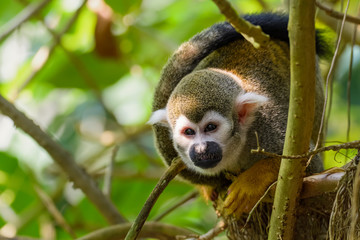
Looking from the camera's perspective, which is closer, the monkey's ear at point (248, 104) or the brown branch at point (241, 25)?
the brown branch at point (241, 25)

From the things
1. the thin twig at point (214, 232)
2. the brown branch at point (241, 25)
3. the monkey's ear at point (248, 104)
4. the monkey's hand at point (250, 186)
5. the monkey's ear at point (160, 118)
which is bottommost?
the thin twig at point (214, 232)

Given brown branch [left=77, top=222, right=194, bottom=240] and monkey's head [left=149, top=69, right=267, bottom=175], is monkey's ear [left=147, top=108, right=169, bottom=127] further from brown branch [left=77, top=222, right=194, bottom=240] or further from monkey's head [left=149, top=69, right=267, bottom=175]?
brown branch [left=77, top=222, right=194, bottom=240]

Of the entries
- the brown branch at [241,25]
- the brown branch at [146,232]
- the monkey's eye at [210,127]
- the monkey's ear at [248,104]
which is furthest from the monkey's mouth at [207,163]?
the brown branch at [241,25]

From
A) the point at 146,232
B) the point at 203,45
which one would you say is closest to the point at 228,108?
the point at 203,45

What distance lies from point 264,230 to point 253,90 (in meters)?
0.89

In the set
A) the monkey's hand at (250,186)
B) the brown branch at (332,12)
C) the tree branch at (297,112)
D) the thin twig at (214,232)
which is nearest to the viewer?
the tree branch at (297,112)

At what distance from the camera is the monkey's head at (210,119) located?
3.01 m

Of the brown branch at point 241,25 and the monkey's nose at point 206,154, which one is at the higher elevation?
the brown branch at point 241,25

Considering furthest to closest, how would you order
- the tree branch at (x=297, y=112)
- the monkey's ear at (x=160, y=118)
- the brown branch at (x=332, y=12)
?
the monkey's ear at (x=160, y=118), the brown branch at (x=332, y=12), the tree branch at (x=297, y=112)

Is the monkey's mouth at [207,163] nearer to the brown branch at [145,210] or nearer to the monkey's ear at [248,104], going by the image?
the monkey's ear at [248,104]

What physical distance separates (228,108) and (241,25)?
1.05m

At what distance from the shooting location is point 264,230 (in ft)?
9.86

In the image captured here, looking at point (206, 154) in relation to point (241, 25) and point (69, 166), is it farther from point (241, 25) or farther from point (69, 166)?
point (69, 166)

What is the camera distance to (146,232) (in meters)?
3.33
